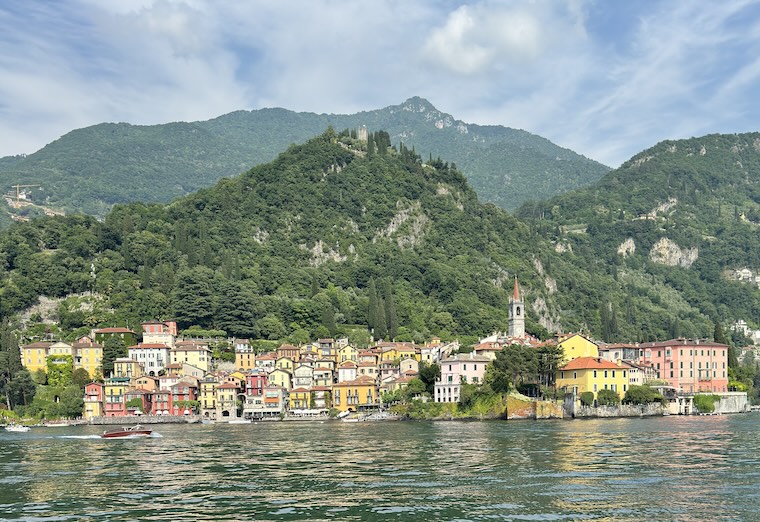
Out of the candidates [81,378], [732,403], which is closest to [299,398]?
[81,378]

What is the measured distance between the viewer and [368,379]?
12962cm

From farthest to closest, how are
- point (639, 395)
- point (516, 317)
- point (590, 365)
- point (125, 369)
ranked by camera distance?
1. point (516, 317)
2. point (125, 369)
3. point (639, 395)
4. point (590, 365)

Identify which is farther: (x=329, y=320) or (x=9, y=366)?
(x=329, y=320)

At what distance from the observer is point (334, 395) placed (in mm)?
129000

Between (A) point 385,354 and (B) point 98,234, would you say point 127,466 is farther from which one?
(B) point 98,234

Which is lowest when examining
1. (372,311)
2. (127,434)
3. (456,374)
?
(127,434)

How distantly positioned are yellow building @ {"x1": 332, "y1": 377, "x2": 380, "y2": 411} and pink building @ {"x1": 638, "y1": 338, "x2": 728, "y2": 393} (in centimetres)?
3809

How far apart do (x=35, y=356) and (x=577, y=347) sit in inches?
2876

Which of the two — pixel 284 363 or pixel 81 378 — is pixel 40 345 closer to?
pixel 81 378

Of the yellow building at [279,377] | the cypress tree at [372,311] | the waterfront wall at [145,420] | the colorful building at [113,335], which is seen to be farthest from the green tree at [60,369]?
the cypress tree at [372,311]

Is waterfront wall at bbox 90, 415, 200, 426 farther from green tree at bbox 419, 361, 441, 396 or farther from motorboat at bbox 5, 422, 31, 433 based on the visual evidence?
green tree at bbox 419, 361, 441, 396

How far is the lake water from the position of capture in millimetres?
40156

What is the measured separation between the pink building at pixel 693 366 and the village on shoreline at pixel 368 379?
0.13 metres

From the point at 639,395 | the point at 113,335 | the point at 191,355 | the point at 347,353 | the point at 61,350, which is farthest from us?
the point at 347,353
